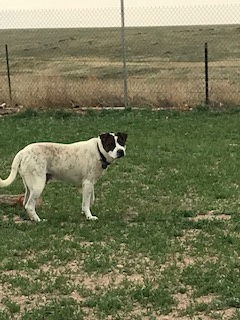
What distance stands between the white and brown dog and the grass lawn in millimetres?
327

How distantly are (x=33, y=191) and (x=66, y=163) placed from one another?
0.47 m

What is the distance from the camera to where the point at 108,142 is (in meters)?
7.17

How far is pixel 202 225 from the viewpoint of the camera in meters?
6.83

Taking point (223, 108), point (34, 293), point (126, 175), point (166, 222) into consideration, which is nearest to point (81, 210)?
point (166, 222)

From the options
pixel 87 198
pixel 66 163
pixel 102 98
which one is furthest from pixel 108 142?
pixel 102 98

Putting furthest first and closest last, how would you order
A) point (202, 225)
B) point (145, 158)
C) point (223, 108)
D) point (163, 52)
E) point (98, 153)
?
point (163, 52) < point (223, 108) < point (145, 158) < point (98, 153) < point (202, 225)

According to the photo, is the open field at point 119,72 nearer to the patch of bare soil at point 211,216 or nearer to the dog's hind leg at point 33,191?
the patch of bare soil at point 211,216

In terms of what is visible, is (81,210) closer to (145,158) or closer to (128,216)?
(128,216)

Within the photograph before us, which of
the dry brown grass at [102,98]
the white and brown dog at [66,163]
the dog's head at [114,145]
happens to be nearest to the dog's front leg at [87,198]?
the white and brown dog at [66,163]

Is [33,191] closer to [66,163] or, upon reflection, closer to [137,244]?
[66,163]

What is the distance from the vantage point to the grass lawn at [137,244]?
4.88 m

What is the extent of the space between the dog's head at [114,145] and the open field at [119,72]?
8596mm

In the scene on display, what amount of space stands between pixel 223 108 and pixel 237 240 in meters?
9.24

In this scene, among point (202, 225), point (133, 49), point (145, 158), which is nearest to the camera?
point (202, 225)
